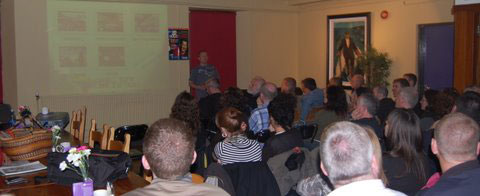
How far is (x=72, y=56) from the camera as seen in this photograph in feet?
29.7

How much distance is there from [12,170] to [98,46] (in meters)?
5.75

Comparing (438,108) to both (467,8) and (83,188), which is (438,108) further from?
(83,188)

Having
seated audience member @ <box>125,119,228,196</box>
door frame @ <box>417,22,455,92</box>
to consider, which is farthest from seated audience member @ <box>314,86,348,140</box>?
door frame @ <box>417,22,455,92</box>

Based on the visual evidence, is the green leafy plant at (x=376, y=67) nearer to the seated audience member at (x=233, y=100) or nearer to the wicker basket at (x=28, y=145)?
the seated audience member at (x=233, y=100)

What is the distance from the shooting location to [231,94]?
18.8 feet

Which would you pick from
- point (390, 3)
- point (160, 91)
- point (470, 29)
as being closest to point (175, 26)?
point (160, 91)

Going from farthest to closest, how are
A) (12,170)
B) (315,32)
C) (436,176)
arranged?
(315,32) < (12,170) < (436,176)

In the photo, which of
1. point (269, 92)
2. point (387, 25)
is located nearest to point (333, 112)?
point (269, 92)

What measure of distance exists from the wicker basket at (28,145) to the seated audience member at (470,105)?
3822 millimetres

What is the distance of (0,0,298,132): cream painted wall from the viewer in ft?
28.3

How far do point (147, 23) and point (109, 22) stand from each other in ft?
2.42

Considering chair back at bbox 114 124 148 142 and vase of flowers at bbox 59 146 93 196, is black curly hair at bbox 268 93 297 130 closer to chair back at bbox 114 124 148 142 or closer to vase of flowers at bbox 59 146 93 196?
vase of flowers at bbox 59 146 93 196

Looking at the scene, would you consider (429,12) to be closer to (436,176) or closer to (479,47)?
(479,47)

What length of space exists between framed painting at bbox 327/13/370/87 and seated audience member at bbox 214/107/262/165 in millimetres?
6227
